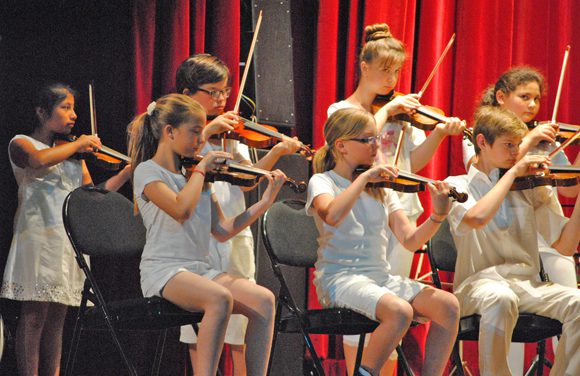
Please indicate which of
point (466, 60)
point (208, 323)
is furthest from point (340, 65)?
point (208, 323)

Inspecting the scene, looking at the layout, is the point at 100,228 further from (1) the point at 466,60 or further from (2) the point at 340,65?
(1) the point at 466,60

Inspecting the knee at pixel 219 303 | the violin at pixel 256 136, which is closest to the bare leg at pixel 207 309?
the knee at pixel 219 303

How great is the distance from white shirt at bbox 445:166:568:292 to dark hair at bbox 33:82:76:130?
1.56 metres

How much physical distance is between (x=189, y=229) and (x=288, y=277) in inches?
40.0

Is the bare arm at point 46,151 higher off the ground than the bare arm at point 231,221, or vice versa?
the bare arm at point 46,151

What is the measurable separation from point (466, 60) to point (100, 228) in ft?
6.92

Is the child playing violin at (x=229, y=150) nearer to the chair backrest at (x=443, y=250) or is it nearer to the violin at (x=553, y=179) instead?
the chair backrest at (x=443, y=250)

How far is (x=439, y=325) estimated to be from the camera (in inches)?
107

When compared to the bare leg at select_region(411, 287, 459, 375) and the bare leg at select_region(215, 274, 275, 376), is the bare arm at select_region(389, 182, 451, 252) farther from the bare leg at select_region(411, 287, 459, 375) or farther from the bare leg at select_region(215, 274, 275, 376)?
the bare leg at select_region(215, 274, 275, 376)

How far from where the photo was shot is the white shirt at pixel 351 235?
284cm

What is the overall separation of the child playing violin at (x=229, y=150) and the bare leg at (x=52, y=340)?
20.6 inches

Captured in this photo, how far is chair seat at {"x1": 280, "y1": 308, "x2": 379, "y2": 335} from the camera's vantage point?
105 inches

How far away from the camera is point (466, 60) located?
167 inches

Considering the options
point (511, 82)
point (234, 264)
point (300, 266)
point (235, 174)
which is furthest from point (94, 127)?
point (511, 82)
